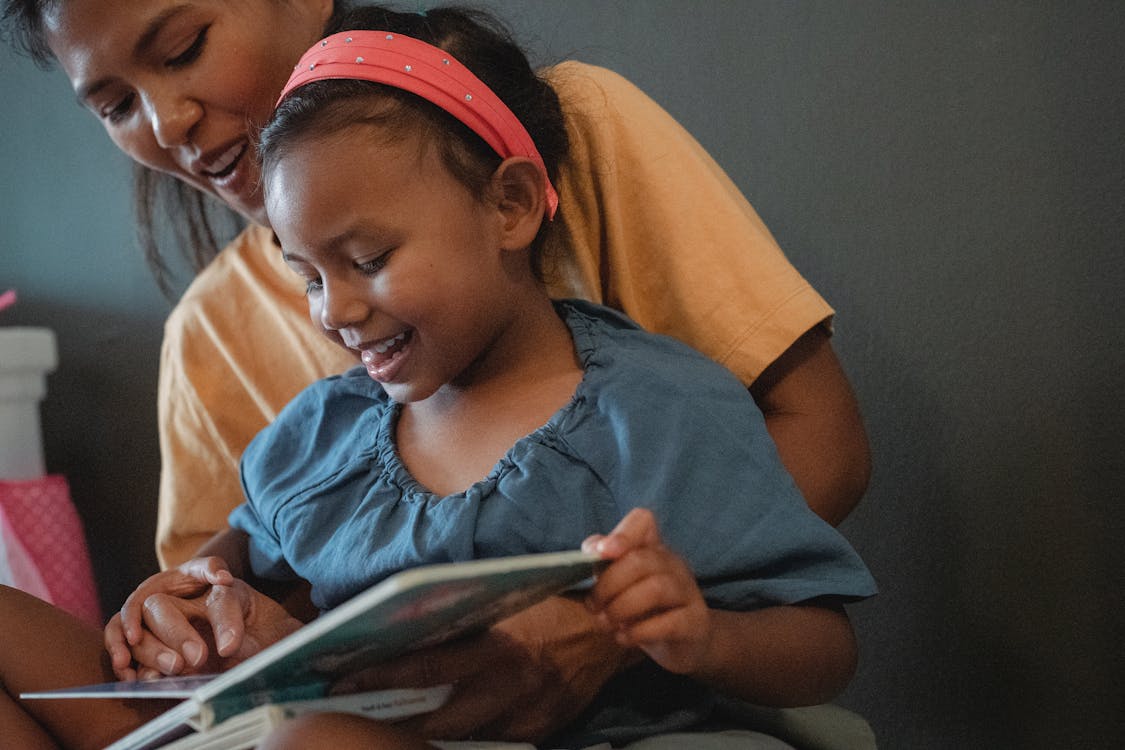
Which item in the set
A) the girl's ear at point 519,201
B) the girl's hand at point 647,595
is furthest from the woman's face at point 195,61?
the girl's hand at point 647,595

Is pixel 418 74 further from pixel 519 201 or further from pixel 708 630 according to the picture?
pixel 708 630

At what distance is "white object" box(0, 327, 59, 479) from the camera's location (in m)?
1.81

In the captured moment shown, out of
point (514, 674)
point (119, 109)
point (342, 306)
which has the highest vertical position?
point (119, 109)

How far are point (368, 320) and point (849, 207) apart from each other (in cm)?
61

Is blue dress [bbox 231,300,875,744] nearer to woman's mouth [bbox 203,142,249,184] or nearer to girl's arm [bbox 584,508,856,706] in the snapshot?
girl's arm [bbox 584,508,856,706]

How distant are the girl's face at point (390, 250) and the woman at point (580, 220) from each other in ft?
0.71

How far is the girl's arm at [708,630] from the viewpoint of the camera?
27.8 inches

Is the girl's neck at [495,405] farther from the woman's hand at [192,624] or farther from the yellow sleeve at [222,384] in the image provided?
the yellow sleeve at [222,384]

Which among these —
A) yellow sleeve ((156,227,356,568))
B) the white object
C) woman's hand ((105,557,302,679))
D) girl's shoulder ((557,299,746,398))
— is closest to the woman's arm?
A: girl's shoulder ((557,299,746,398))

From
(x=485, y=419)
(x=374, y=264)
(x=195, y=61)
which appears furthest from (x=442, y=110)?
(x=195, y=61)

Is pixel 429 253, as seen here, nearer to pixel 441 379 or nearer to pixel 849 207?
pixel 441 379

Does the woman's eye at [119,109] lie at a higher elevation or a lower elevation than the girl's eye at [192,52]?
lower

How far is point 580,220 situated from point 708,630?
20.4 inches

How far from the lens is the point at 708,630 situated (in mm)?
738
